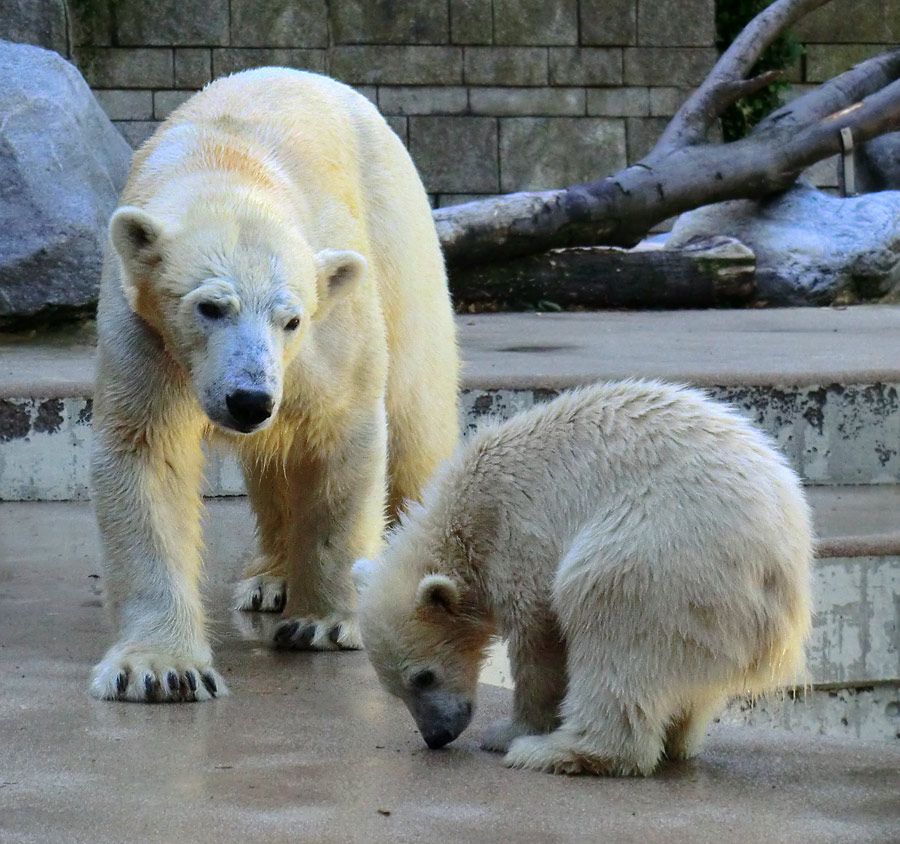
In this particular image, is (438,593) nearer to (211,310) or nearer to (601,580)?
(601,580)

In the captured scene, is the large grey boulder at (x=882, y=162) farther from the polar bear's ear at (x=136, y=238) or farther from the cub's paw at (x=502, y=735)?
the cub's paw at (x=502, y=735)

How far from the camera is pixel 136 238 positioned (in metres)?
2.71

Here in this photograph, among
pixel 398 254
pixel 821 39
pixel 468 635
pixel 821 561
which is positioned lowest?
pixel 821 561

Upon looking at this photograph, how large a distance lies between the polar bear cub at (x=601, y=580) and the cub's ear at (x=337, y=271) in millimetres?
532

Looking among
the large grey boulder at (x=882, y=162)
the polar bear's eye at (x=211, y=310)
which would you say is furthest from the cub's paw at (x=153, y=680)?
the large grey boulder at (x=882, y=162)

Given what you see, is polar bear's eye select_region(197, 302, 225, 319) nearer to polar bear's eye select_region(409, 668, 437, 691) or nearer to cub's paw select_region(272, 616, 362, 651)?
polar bear's eye select_region(409, 668, 437, 691)

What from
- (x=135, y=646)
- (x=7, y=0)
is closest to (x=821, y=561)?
(x=135, y=646)

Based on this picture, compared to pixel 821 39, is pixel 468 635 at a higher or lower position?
lower

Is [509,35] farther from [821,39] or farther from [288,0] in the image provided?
[821,39]

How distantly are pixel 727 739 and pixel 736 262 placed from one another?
227 inches

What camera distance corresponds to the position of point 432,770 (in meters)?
2.32

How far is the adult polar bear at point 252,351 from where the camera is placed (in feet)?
8.71

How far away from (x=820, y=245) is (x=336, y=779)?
6.63 metres

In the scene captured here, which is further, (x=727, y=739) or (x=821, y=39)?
(x=821, y=39)
